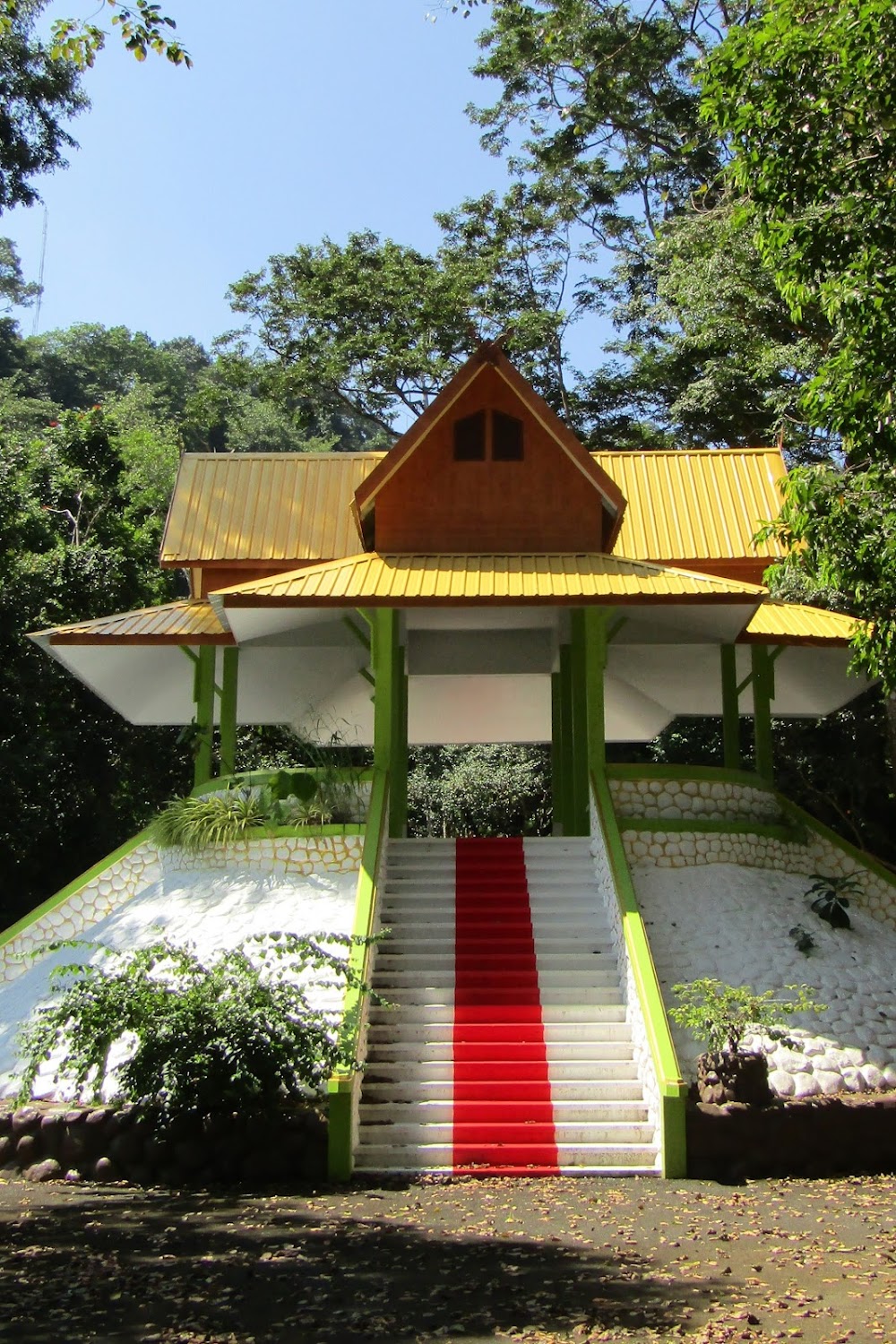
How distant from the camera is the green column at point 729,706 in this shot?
16.0 m

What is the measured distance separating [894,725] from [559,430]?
5.14 m

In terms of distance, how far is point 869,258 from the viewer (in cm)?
977

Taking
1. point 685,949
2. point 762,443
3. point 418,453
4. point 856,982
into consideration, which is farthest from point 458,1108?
point 762,443

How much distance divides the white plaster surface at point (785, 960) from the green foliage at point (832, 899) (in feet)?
0.26

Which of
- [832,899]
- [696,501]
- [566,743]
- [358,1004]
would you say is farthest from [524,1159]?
[696,501]

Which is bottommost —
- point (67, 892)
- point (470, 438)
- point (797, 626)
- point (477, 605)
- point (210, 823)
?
point (67, 892)

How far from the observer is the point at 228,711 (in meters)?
15.8

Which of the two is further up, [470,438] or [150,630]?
[470,438]

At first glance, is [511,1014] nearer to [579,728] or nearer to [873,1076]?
[873,1076]

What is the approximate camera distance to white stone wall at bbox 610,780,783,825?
1386 centimetres

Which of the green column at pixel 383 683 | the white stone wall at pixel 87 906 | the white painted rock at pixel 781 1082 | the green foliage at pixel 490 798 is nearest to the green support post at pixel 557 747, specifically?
the green column at pixel 383 683

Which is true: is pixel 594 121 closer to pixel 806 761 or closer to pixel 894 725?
pixel 806 761

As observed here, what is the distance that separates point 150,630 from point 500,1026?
664cm

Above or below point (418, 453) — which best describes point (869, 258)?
below
